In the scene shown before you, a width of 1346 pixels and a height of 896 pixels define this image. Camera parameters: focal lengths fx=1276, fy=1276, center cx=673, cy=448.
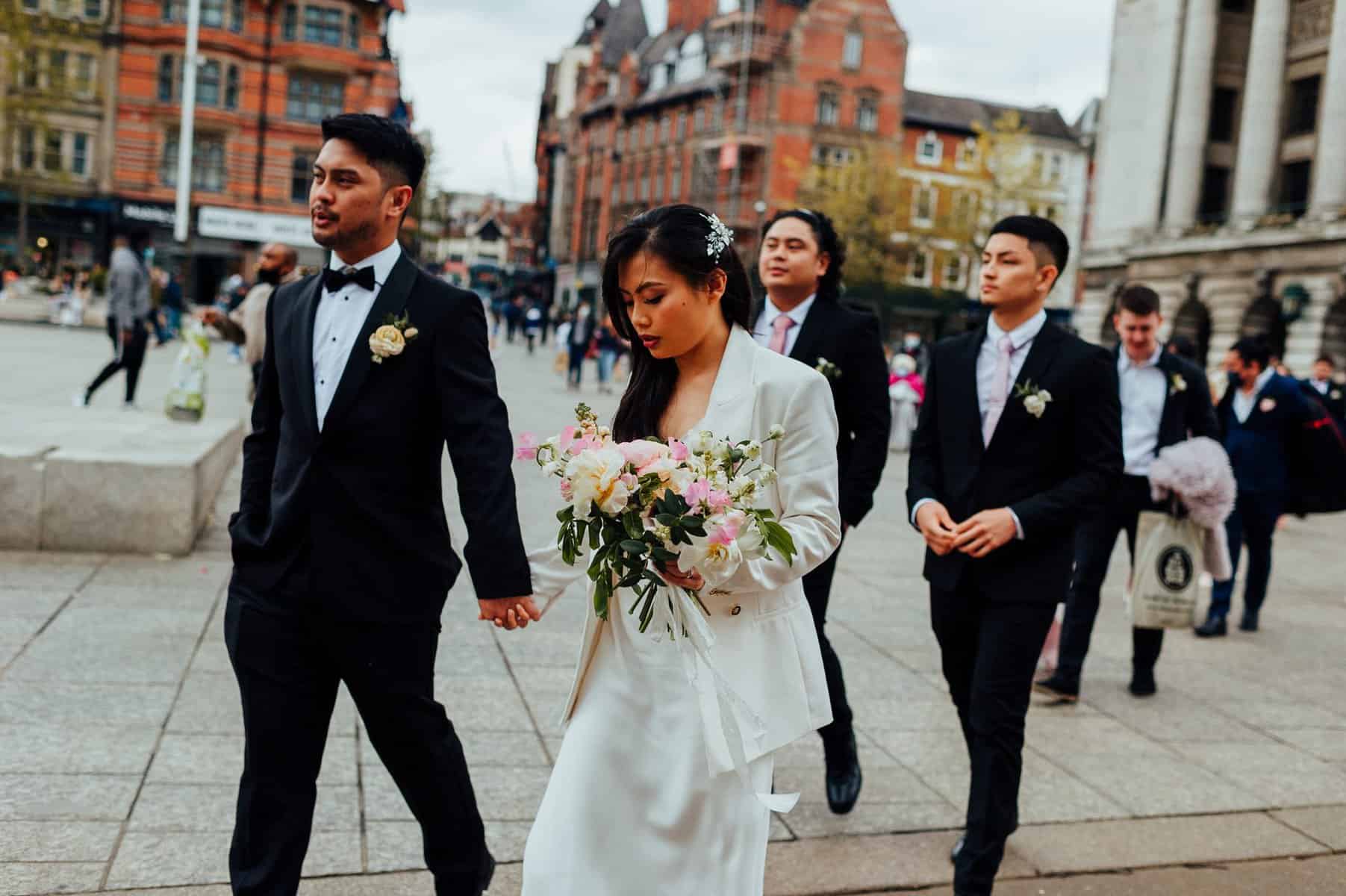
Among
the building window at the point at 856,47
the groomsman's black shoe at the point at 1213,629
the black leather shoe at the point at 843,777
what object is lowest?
the groomsman's black shoe at the point at 1213,629

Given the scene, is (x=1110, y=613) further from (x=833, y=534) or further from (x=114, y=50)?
(x=114, y=50)

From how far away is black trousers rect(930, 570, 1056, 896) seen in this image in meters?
3.94

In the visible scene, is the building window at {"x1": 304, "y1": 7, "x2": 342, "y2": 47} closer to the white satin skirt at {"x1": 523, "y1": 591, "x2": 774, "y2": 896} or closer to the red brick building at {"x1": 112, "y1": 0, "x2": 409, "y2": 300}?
the red brick building at {"x1": 112, "y1": 0, "x2": 409, "y2": 300}

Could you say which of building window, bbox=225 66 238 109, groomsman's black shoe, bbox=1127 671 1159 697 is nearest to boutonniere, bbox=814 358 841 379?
groomsman's black shoe, bbox=1127 671 1159 697

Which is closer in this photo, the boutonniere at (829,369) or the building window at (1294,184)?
the boutonniere at (829,369)

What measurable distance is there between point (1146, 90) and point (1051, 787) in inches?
1878

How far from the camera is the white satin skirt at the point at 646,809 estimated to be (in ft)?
9.08

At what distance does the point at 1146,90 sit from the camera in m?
47.7

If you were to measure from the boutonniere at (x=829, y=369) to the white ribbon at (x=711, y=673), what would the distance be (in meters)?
2.22

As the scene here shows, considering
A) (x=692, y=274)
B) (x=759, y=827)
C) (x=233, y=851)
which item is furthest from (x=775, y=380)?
(x=233, y=851)

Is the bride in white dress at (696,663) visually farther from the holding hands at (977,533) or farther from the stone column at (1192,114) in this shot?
the stone column at (1192,114)

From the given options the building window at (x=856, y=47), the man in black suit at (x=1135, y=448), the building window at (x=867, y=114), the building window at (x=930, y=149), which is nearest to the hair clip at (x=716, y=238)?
the man in black suit at (x=1135, y=448)

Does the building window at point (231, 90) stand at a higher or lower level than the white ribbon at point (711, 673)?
higher

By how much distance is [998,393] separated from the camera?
4344 mm
